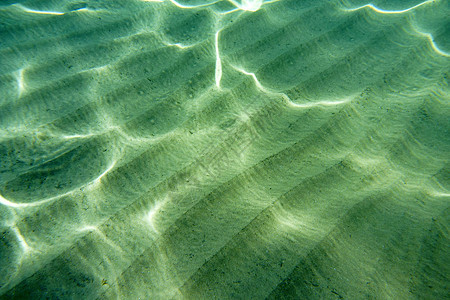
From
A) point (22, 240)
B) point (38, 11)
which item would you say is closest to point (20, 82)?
point (38, 11)

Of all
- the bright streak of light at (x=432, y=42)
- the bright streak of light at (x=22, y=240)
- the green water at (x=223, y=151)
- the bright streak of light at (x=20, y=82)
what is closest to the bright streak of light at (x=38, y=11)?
the green water at (x=223, y=151)

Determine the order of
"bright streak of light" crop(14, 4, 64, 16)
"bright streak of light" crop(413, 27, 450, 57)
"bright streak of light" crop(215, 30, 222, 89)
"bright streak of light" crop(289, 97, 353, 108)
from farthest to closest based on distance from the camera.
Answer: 1. "bright streak of light" crop(14, 4, 64, 16)
2. "bright streak of light" crop(413, 27, 450, 57)
3. "bright streak of light" crop(215, 30, 222, 89)
4. "bright streak of light" crop(289, 97, 353, 108)

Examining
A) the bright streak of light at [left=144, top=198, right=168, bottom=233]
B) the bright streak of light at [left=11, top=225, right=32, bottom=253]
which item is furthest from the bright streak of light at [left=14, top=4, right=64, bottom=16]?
the bright streak of light at [left=144, top=198, right=168, bottom=233]

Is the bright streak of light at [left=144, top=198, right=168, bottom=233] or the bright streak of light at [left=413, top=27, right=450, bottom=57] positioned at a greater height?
the bright streak of light at [left=413, top=27, right=450, bottom=57]

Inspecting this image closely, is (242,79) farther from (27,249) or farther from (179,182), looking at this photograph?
(27,249)

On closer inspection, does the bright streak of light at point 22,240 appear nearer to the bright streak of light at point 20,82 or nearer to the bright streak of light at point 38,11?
the bright streak of light at point 20,82

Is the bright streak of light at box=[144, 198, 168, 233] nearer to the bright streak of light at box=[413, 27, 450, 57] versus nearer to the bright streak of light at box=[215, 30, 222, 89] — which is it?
the bright streak of light at box=[215, 30, 222, 89]

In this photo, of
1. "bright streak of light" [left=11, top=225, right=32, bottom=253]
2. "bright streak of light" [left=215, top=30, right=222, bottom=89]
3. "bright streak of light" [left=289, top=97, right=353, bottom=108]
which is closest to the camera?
"bright streak of light" [left=11, top=225, right=32, bottom=253]

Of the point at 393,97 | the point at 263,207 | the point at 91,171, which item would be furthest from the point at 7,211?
the point at 393,97

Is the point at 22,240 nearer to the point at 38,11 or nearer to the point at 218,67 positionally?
the point at 218,67
